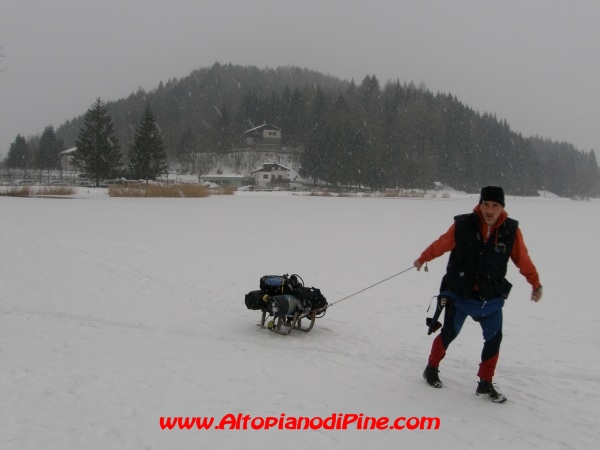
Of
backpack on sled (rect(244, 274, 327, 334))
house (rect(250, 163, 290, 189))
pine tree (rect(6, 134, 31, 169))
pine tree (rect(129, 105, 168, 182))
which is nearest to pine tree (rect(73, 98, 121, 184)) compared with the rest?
pine tree (rect(129, 105, 168, 182))

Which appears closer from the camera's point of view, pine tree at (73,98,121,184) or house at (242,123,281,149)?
pine tree at (73,98,121,184)

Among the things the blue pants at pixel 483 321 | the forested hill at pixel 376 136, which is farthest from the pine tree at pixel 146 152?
the blue pants at pixel 483 321

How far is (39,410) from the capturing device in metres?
Result: 3.57

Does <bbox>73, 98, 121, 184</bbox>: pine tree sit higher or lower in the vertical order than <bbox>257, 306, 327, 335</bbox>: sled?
higher

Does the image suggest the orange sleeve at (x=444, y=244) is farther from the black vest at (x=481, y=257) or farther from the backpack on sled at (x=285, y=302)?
the backpack on sled at (x=285, y=302)

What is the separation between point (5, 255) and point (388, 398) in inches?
393

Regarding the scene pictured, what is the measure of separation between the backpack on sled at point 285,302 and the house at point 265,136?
3862 inches

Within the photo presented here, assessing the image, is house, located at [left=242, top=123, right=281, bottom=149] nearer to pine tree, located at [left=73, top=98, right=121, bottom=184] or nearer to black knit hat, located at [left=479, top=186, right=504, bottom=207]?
pine tree, located at [left=73, top=98, right=121, bottom=184]

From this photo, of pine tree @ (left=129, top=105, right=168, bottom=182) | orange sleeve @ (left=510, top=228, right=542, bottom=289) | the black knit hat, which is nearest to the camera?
the black knit hat

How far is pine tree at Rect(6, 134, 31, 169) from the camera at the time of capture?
88.6m

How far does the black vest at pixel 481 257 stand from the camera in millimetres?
3928

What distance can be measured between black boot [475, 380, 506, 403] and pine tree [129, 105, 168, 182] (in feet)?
173

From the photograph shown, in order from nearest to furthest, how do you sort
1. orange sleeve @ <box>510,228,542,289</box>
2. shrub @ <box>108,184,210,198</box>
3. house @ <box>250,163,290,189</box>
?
orange sleeve @ <box>510,228,542,289</box>
shrub @ <box>108,184,210,198</box>
house @ <box>250,163,290,189</box>

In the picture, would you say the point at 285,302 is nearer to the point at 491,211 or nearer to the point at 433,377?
the point at 433,377
